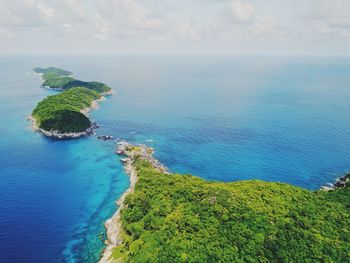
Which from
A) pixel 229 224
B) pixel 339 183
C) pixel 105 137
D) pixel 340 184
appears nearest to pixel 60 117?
pixel 105 137

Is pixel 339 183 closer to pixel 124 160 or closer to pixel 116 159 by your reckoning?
pixel 124 160

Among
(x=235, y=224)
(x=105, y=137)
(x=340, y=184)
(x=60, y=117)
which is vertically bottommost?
(x=105, y=137)

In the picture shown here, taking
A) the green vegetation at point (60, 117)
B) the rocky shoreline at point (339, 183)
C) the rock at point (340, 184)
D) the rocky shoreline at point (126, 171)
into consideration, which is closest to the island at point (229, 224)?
the rocky shoreline at point (126, 171)

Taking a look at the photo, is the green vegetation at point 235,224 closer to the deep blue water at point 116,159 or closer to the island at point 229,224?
the island at point 229,224

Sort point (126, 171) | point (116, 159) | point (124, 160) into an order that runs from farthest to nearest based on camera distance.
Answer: point (116, 159), point (124, 160), point (126, 171)

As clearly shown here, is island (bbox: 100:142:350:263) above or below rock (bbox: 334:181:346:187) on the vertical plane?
above

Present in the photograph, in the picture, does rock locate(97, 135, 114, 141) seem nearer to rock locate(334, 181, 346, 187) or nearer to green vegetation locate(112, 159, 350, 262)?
green vegetation locate(112, 159, 350, 262)

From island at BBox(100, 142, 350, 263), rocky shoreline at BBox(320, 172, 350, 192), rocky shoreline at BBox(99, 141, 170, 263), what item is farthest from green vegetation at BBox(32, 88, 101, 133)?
rocky shoreline at BBox(320, 172, 350, 192)
